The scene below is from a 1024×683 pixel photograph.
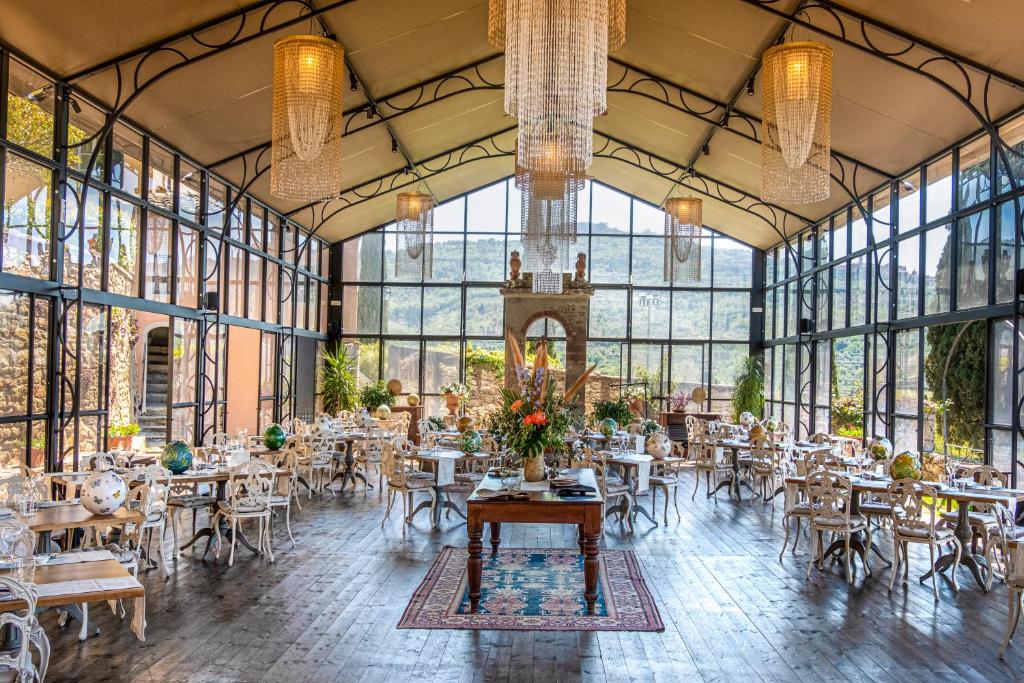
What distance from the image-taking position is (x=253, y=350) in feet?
46.6

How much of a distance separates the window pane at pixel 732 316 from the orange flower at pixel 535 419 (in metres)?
12.5

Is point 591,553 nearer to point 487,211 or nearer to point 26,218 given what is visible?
point 26,218

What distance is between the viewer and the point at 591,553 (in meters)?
5.99

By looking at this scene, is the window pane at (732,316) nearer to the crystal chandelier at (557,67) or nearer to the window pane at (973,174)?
the window pane at (973,174)

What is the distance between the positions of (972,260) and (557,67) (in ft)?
23.0

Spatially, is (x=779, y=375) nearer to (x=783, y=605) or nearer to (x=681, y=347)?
(x=681, y=347)

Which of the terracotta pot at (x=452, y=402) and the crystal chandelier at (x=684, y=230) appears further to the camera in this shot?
the terracotta pot at (x=452, y=402)

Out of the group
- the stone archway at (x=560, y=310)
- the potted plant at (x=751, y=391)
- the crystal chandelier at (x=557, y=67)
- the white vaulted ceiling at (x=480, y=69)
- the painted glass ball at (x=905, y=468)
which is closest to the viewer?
the crystal chandelier at (x=557, y=67)

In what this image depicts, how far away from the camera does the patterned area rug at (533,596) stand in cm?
580

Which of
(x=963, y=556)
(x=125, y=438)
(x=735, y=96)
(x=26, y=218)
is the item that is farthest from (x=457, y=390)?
(x=963, y=556)

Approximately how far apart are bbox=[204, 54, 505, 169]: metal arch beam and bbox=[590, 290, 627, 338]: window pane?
6.95 meters

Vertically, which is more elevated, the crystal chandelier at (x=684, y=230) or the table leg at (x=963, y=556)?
the crystal chandelier at (x=684, y=230)

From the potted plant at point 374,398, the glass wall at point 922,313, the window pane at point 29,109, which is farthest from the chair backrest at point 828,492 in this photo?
the potted plant at point 374,398

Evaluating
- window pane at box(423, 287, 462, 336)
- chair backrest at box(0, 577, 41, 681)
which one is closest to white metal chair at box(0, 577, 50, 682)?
chair backrest at box(0, 577, 41, 681)
